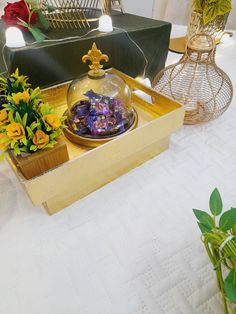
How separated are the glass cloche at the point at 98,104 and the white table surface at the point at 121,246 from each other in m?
0.12

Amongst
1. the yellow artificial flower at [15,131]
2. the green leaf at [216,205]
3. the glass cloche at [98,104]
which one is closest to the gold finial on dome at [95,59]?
the glass cloche at [98,104]

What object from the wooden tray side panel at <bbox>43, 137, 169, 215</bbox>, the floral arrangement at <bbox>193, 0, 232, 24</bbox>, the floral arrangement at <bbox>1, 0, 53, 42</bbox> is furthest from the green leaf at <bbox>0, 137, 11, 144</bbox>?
the floral arrangement at <bbox>193, 0, 232, 24</bbox>

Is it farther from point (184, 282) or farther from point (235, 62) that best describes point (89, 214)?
point (235, 62)

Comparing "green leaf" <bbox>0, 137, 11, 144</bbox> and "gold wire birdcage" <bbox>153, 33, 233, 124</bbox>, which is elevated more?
"green leaf" <bbox>0, 137, 11, 144</bbox>

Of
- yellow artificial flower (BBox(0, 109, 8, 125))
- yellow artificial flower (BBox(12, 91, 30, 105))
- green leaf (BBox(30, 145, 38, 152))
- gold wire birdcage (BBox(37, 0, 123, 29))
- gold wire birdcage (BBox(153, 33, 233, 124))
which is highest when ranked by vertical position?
gold wire birdcage (BBox(37, 0, 123, 29))

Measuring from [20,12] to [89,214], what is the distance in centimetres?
55

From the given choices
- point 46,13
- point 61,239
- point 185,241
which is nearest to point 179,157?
point 185,241

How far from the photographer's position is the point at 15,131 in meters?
0.33

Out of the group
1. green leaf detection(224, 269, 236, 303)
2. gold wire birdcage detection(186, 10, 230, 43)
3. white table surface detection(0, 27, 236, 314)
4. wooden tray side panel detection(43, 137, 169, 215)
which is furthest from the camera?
gold wire birdcage detection(186, 10, 230, 43)

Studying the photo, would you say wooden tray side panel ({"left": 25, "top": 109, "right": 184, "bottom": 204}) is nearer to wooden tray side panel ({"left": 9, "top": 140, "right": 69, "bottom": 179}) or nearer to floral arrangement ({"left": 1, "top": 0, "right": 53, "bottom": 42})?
wooden tray side panel ({"left": 9, "top": 140, "right": 69, "bottom": 179})

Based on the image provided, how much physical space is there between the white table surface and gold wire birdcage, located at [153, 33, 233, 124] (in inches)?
5.7

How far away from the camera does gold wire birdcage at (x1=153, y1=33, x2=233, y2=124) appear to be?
597 mm

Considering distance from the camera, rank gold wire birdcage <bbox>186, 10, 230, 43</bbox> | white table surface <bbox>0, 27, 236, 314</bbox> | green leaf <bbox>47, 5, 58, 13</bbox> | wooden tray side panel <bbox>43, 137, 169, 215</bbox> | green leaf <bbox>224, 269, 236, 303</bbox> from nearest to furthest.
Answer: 1. green leaf <bbox>224, 269, 236, 303</bbox>
2. white table surface <bbox>0, 27, 236, 314</bbox>
3. wooden tray side panel <bbox>43, 137, 169, 215</bbox>
4. green leaf <bbox>47, 5, 58, 13</bbox>
5. gold wire birdcage <bbox>186, 10, 230, 43</bbox>

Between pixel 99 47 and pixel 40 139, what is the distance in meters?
0.40
